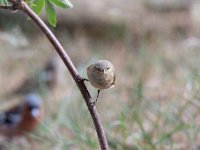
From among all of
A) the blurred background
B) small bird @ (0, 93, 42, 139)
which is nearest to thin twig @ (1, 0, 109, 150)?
the blurred background

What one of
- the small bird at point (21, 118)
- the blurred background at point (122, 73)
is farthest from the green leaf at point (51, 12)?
the small bird at point (21, 118)

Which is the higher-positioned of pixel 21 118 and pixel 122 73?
pixel 122 73

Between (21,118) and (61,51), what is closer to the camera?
(61,51)

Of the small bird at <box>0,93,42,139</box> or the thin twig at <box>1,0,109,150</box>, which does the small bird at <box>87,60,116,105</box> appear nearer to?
the thin twig at <box>1,0,109,150</box>

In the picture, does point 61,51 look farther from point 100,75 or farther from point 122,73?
point 122,73

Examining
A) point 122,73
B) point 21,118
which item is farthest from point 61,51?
point 122,73

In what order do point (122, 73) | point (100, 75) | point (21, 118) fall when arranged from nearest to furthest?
point (100, 75) < point (21, 118) < point (122, 73)
